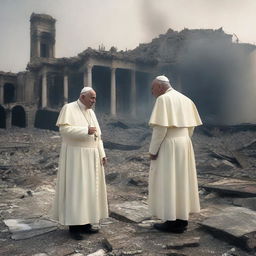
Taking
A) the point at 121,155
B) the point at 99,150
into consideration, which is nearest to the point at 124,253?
the point at 99,150

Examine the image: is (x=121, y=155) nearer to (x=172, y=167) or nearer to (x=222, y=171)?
(x=222, y=171)

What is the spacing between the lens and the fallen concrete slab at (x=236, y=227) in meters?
3.70

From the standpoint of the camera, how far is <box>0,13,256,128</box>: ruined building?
29.0 m

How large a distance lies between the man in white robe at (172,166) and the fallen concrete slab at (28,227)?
1.63 metres

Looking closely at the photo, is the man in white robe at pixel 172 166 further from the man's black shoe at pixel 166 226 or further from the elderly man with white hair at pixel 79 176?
the elderly man with white hair at pixel 79 176

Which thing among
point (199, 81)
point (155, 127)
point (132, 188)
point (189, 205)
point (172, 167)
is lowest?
point (132, 188)

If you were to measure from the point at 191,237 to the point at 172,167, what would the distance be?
0.95m

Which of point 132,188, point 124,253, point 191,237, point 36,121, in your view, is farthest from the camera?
point 36,121

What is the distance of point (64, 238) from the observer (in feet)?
14.0

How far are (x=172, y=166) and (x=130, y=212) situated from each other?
142cm

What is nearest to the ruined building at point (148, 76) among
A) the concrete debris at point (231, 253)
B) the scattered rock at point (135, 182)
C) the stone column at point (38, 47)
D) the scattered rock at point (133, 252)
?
the stone column at point (38, 47)

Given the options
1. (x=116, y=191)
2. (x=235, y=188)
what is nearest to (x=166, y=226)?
(x=235, y=188)

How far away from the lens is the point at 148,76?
3203 cm

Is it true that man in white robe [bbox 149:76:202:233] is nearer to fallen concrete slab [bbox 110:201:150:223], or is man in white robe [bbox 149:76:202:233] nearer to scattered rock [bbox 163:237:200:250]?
scattered rock [bbox 163:237:200:250]
